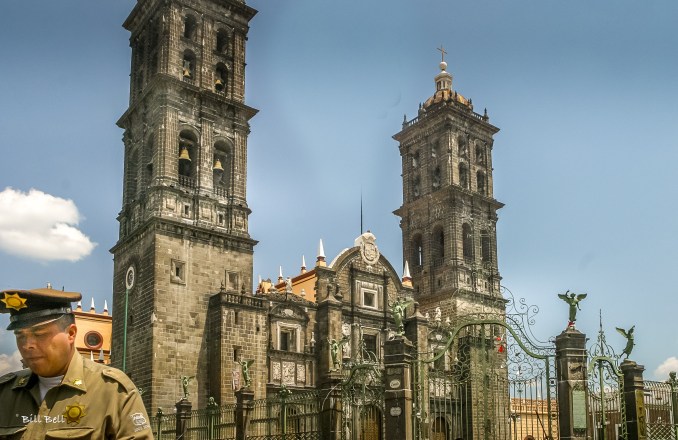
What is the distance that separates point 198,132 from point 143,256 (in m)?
5.71

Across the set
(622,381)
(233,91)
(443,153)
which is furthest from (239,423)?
(443,153)

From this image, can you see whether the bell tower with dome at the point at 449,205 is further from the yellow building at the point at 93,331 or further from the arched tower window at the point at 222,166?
the yellow building at the point at 93,331

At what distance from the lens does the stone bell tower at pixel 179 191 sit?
96.7 feet

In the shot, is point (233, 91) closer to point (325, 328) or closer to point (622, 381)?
point (325, 328)

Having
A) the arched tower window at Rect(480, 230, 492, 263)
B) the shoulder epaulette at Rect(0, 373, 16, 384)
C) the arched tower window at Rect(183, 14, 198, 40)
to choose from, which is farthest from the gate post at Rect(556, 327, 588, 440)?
the arched tower window at Rect(480, 230, 492, 263)

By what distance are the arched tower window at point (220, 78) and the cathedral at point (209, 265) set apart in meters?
0.06

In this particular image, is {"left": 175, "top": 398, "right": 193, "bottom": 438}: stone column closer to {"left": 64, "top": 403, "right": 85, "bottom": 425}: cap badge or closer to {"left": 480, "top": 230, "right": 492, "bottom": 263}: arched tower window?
{"left": 64, "top": 403, "right": 85, "bottom": 425}: cap badge

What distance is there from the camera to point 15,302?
3.67m

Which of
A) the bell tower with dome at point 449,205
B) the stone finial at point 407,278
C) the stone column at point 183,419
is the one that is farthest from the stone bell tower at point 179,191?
the bell tower with dome at point 449,205

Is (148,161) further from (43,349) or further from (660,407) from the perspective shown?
(43,349)

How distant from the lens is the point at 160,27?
1308 inches

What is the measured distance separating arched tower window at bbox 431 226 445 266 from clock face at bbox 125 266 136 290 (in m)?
17.1

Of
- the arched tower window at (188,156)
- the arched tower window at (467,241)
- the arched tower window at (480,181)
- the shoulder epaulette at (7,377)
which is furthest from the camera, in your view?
the arched tower window at (480,181)

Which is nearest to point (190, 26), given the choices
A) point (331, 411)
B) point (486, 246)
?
point (486, 246)
